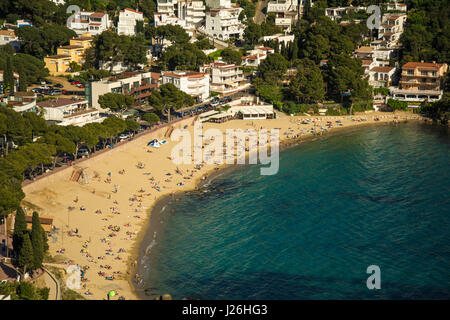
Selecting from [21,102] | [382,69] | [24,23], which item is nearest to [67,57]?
[24,23]

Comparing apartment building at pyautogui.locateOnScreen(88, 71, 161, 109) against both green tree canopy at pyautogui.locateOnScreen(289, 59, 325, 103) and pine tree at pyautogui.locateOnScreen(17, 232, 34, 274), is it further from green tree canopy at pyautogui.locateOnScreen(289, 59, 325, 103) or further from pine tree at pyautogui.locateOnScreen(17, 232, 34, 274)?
pine tree at pyautogui.locateOnScreen(17, 232, 34, 274)

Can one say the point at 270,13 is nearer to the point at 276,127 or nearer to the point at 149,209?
the point at 276,127

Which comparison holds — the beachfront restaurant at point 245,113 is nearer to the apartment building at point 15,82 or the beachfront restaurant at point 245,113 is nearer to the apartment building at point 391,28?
the apartment building at point 15,82

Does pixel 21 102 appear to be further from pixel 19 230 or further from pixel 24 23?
pixel 24 23

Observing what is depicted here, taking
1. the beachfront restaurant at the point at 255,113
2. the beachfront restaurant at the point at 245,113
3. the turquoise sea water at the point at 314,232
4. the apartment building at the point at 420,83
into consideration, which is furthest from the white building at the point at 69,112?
the apartment building at the point at 420,83
